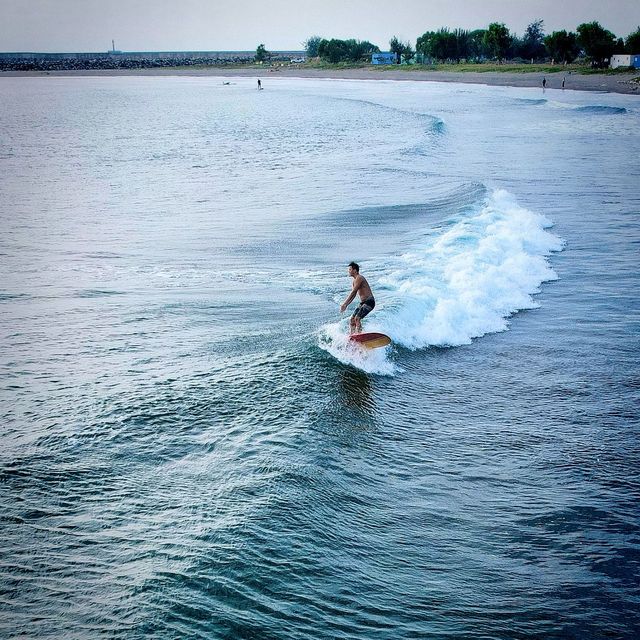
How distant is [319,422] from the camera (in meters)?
12.1

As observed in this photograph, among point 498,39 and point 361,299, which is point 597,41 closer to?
point 498,39

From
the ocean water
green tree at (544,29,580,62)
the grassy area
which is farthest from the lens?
green tree at (544,29,580,62)

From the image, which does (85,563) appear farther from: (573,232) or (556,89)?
(556,89)

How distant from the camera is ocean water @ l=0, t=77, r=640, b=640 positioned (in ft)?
26.0

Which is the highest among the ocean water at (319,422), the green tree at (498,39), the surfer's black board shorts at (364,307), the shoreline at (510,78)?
the green tree at (498,39)

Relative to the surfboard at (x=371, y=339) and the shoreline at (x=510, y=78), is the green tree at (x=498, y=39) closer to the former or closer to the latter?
the shoreline at (x=510, y=78)

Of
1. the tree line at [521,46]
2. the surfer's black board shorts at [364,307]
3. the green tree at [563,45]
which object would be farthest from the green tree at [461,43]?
the surfer's black board shorts at [364,307]

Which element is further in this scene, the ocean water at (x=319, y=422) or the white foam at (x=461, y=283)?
the white foam at (x=461, y=283)

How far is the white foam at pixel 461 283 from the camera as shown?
53.1 ft

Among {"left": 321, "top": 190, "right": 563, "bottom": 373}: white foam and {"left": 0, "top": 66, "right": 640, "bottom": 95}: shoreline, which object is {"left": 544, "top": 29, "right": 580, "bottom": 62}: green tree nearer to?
{"left": 0, "top": 66, "right": 640, "bottom": 95}: shoreline

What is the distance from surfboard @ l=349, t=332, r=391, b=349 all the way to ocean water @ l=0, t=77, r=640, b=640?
0.30m

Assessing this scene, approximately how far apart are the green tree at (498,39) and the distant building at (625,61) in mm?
32646

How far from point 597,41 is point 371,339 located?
5052 inches

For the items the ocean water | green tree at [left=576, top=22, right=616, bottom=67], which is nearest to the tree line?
green tree at [left=576, top=22, right=616, bottom=67]
